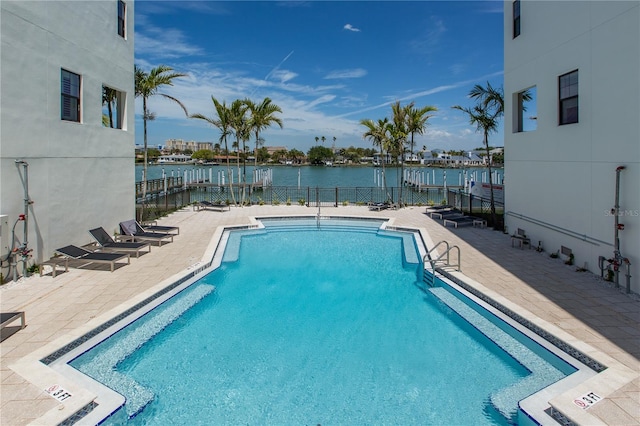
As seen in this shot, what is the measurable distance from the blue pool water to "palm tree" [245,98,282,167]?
11.1 meters

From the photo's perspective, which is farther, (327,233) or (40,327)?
(327,233)

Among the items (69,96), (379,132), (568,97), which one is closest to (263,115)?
(379,132)

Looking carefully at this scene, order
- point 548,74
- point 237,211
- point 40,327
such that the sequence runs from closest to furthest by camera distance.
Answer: point 40,327, point 548,74, point 237,211

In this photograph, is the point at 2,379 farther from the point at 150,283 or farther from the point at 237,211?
the point at 237,211

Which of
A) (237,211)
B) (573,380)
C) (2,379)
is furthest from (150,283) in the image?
(237,211)

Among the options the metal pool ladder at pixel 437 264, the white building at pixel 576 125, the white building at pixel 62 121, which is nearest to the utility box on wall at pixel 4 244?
the white building at pixel 62 121

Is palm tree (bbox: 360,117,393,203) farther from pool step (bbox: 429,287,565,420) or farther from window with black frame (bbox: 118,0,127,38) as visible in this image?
pool step (bbox: 429,287,565,420)

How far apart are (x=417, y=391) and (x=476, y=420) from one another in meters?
0.71

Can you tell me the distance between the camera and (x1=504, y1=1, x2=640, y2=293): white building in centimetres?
643

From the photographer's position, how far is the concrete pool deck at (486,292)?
3557 mm

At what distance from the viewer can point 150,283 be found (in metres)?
7.04

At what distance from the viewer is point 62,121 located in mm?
8188

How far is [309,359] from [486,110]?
11.2m

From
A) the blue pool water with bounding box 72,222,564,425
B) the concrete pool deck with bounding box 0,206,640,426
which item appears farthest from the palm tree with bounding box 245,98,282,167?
the blue pool water with bounding box 72,222,564,425
